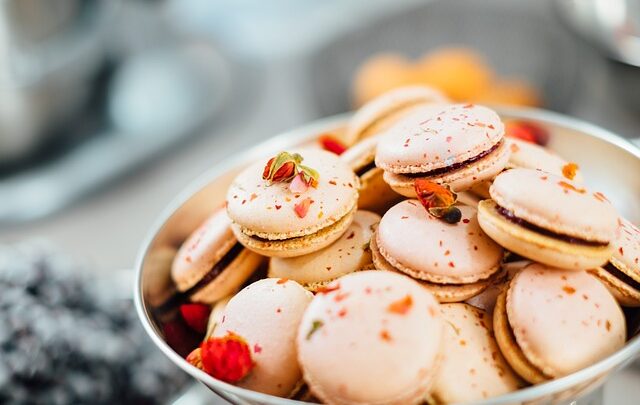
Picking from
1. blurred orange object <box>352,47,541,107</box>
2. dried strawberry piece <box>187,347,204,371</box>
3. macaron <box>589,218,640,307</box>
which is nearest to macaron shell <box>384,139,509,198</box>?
macaron <box>589,218,640,307</box>

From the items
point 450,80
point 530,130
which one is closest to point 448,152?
point 530,130

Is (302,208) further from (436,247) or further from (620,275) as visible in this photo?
(620,275)

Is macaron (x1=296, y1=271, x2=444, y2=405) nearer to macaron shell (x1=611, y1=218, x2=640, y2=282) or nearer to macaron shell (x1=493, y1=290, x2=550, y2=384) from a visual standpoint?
macaron shell (x1=493, y1=290, x2=550, y2=384)

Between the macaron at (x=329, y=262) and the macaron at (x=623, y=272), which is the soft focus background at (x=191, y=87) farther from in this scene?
the macaron at (x=623, y=272)

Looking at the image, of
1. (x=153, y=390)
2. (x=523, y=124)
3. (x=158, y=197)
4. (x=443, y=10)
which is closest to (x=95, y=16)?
(x=158, y=197)

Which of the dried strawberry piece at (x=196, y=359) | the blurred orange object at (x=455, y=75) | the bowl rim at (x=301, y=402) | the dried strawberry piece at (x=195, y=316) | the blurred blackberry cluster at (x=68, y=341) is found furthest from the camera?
the blurred orange object at (x=455, y=75)

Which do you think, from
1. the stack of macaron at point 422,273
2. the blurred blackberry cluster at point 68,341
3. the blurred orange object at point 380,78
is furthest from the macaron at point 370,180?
the blurred orange object at point 380,78
